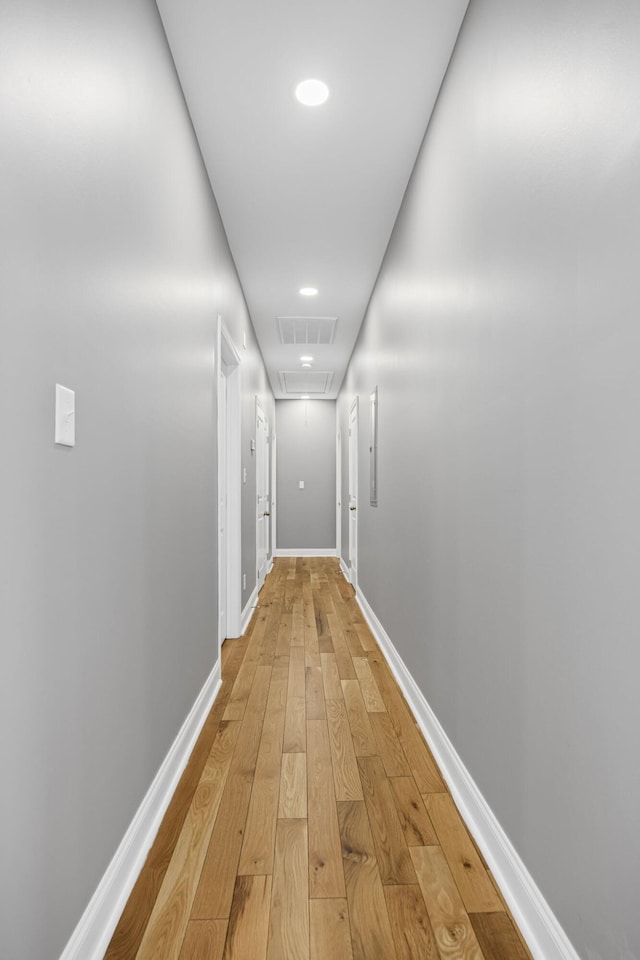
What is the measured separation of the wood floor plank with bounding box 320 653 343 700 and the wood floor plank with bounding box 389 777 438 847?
832 mm

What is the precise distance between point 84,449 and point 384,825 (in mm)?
1467

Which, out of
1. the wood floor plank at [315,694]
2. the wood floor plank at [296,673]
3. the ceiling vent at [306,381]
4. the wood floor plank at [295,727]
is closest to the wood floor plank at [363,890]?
the wood floor plank at [295,727]

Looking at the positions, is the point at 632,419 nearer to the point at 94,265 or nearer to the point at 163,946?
the point at 94,265

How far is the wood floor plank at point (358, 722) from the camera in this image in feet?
7.13

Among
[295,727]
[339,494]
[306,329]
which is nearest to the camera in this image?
[295,727]

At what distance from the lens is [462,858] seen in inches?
59.6

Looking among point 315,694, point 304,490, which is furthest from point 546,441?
point 304,490

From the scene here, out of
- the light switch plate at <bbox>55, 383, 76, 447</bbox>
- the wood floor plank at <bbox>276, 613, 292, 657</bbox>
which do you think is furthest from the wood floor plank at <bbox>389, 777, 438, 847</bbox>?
the wood floor plank at <bbox>276, 613, 292, 657</bbox>

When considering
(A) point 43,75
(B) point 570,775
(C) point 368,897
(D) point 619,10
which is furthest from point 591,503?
(A) point 43,75

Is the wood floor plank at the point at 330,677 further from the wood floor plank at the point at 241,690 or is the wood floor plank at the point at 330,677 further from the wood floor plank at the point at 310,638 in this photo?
the wood floor plank at the point at 241,690

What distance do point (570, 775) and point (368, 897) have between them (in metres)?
0.68

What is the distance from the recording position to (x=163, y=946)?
1220 millimetres

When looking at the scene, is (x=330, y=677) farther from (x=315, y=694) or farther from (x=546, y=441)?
(x=546, y=441)

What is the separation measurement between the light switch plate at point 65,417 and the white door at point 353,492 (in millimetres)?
4391
